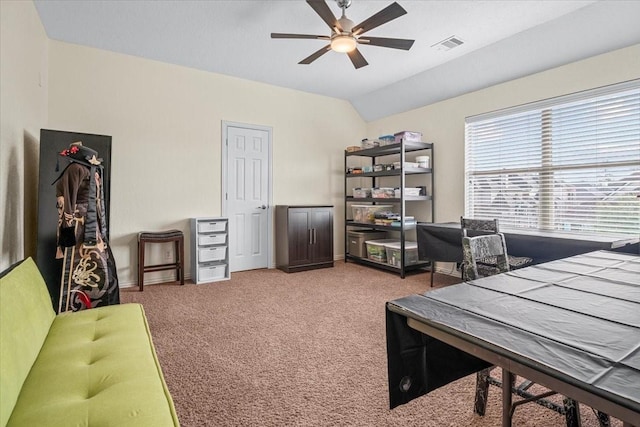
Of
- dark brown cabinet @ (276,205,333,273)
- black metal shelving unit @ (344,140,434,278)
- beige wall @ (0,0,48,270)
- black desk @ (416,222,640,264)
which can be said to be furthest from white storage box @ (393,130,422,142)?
beige wall @ (0,0,48,270)

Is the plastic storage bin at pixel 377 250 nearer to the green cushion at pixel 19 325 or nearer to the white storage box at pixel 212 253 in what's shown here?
the white storage box at pixel 212 253

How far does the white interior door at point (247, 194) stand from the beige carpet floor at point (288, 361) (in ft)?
3.38

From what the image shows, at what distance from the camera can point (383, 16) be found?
2.42 meters

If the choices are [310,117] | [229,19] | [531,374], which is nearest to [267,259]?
[310,117]

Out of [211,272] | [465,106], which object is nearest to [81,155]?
[211,272]

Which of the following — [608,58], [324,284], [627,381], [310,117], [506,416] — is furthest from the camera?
[310,117]

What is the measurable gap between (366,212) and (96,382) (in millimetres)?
4347

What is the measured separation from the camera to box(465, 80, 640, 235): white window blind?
3053mm

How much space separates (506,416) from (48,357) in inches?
71.5

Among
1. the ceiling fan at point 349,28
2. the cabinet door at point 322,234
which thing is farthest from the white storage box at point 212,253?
the ceiling fan at point 349,28

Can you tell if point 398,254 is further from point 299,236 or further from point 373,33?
Result: point 373,33

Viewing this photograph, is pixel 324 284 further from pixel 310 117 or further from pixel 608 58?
pixel 608 58

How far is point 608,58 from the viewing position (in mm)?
3096

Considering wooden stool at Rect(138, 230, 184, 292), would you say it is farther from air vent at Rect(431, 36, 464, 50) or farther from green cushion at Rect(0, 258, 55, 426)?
air vent at Rect(431, 36, 464, 50)
